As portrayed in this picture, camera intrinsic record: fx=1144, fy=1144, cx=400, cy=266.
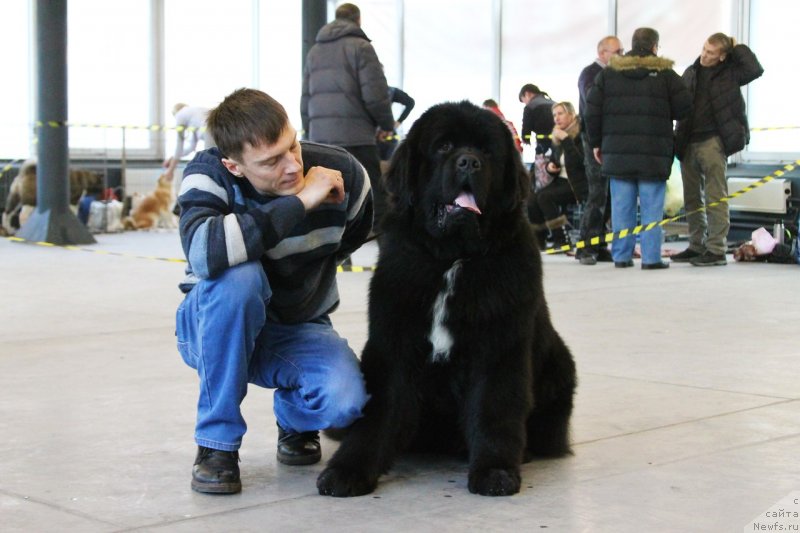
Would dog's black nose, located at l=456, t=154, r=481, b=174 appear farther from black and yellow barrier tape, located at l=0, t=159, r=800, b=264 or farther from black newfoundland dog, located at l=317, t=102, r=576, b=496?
black and yellow barrier tape, located at l=0, t=159, r=800, b=264

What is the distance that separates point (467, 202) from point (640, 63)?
20.2 ft

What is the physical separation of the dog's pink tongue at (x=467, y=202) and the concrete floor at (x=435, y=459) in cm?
73

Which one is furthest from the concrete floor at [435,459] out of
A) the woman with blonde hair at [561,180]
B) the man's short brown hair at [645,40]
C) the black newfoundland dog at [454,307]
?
the woman with blonde hair at [561,180]

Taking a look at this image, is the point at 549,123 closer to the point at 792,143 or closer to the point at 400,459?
the point at 792,143

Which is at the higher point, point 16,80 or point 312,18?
point 312,18

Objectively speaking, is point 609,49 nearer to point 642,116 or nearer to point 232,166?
point 642,116

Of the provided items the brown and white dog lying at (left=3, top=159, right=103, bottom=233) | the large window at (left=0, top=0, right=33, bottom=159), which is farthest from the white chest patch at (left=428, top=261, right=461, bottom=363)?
the large window at (left=0, top=0, right=33, bottom=159)

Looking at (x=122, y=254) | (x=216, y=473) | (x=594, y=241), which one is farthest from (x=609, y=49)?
(x=216, y=473)

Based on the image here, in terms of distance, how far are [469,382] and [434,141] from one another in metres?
0.64

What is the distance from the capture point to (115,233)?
→ 13.0 m

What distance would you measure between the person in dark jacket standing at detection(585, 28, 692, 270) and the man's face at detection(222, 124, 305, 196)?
6.15 metres

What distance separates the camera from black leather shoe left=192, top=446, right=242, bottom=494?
291 cm

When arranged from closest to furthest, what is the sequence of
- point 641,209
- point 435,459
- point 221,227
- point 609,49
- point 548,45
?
point 221,227, point 435,459, point 641,209, point 609,49, point 548,45

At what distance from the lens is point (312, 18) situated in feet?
34.2
